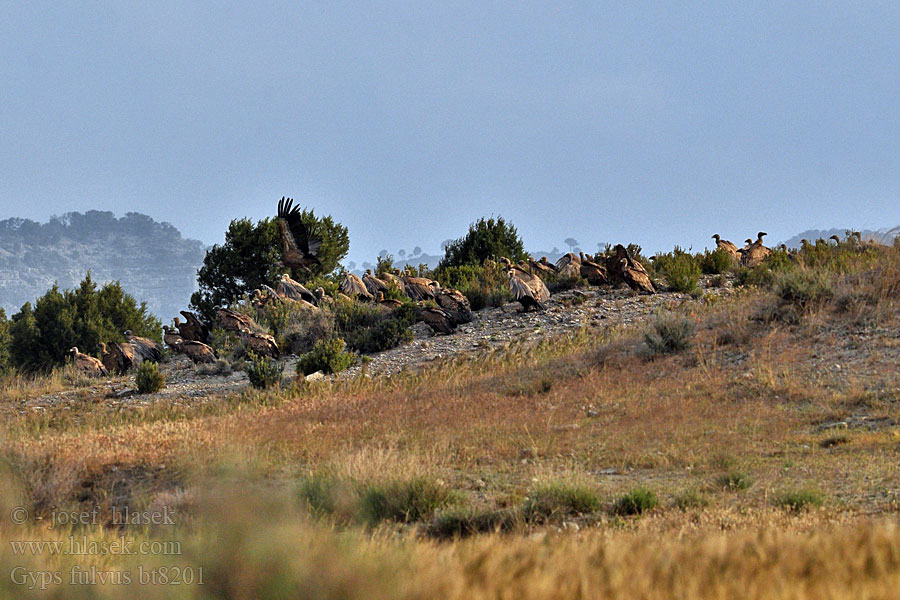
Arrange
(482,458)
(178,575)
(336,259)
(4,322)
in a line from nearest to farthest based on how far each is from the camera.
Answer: (178,575)
(482,458)
(336,259)
(4,322)

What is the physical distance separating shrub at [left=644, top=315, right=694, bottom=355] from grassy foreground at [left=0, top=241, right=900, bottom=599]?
5cm

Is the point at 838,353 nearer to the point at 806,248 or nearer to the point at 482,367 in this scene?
the point at 482,367

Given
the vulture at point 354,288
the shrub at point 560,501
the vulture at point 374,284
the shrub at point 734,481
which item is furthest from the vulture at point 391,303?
the shrub at point 560,501

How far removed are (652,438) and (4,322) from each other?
37.1m

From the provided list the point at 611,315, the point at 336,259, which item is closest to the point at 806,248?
the point at 611,315

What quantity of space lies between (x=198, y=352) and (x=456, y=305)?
639 centimetres

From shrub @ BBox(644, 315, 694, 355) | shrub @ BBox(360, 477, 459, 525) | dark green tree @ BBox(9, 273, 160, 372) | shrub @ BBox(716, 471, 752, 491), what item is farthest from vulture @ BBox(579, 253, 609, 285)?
dark green tree @ BBox(9, 273, 160, 372)

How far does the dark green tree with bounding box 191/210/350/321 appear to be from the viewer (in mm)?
28672

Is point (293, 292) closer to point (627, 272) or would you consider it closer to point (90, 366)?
point (90, 366)

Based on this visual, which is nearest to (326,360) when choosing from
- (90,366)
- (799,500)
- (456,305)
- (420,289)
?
(456,305)

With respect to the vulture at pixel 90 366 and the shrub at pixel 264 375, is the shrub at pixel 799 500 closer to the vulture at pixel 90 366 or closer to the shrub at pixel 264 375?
the shrub at pixel 264 375

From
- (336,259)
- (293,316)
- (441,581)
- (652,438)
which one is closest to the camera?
(441,581)

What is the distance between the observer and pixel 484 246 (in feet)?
104

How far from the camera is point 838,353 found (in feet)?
34.9
